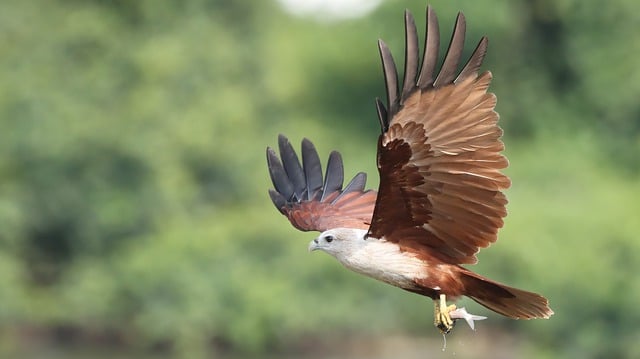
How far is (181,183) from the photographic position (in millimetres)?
27062

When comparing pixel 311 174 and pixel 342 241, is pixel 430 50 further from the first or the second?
pixel 311 174

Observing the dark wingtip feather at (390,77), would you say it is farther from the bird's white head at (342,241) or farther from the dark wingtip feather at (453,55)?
the bird's white head at (342,241)

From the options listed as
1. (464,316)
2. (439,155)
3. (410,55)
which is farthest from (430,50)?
(464,316)

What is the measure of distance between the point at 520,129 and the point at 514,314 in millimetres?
25806

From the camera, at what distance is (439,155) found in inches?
262

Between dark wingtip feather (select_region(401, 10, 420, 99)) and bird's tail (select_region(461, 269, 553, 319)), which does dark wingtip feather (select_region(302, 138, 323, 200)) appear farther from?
dark wingtip feather (select_region(401, 10, 420, 99))

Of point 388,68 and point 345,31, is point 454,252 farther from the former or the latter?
point 345,31

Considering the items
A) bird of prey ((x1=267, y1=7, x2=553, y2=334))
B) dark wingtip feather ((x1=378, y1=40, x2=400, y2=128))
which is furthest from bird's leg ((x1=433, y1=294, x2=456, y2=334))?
dark wingtip feather ((x1=378, y1=40, x2=400, y2=128))

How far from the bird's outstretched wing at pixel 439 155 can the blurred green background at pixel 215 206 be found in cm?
1425

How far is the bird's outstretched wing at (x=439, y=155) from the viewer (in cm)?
646

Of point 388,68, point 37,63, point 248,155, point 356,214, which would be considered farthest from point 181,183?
point 388,68

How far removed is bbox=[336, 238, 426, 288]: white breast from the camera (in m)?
6.94

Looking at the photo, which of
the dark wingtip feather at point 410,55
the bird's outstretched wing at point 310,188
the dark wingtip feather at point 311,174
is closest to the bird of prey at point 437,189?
the dark wingtip feather at point 410,55

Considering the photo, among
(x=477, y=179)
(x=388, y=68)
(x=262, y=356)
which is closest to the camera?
(x=388, y=68)
